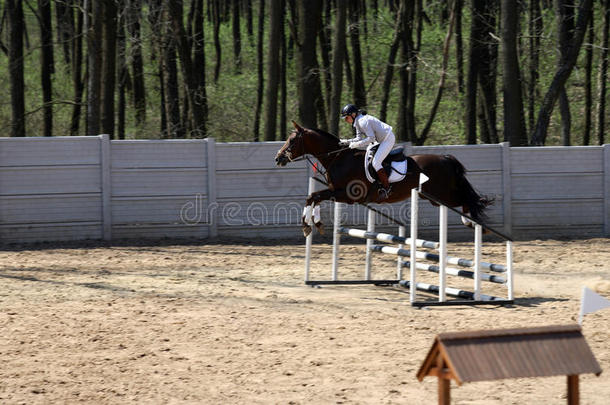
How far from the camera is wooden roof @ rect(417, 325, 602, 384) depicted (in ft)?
12.5

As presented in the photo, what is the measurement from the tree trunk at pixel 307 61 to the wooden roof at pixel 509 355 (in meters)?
14.3

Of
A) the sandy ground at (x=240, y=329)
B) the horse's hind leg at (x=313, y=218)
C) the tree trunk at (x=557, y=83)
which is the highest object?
the tree trunk at (x=557, y=83)

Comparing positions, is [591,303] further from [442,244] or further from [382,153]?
[382,153]

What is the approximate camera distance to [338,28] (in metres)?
18.9

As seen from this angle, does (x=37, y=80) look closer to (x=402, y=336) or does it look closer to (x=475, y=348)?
(x=402, y=336)

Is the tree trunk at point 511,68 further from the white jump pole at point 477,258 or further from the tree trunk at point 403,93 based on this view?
the white jump pole at point 477,258

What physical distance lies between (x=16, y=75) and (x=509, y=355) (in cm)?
2131

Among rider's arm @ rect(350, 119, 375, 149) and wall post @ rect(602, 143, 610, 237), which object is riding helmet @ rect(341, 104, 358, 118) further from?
wall post @ rect(602, 143, 610, 237)

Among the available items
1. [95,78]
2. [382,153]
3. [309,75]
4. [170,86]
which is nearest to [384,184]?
[382,153]

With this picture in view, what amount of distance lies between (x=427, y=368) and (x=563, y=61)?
59.6 ft

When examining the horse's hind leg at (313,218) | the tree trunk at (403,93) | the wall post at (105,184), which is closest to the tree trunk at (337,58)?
the tree trunk at (403,93)

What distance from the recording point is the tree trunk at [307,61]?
18266 mm

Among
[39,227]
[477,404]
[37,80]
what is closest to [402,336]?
[477,404]

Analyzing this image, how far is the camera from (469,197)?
39.6 feet
